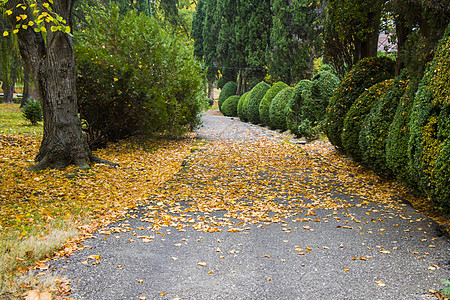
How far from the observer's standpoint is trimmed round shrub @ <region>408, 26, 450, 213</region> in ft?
11.6

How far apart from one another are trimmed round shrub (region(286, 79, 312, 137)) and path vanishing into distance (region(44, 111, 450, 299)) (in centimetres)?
572

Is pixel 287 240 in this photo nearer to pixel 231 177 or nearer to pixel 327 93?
pixel 231 177

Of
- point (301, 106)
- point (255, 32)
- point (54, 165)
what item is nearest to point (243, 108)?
point (255, 32)

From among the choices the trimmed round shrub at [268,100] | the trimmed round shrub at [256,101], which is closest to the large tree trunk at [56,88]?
the trimmed round shrub at [268,100]

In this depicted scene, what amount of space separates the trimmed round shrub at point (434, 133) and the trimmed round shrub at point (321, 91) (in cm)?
627

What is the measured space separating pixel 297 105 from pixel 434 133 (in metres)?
8.41

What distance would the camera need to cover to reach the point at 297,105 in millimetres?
12070

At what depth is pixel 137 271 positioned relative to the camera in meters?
2.93

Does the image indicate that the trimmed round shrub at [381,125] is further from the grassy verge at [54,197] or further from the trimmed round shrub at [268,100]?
the trimmed round shrub at [268,100]

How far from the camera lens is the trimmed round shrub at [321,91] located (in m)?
10.4

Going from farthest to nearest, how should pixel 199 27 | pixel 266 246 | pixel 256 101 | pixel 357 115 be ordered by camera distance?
pixel 199 27
pixel 256 101
pixel 357 115
pixel 266 246

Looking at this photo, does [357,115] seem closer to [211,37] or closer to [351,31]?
[351,31]

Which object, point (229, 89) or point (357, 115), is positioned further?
point (229, 89)

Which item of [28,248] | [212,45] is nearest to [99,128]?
[28,248]
